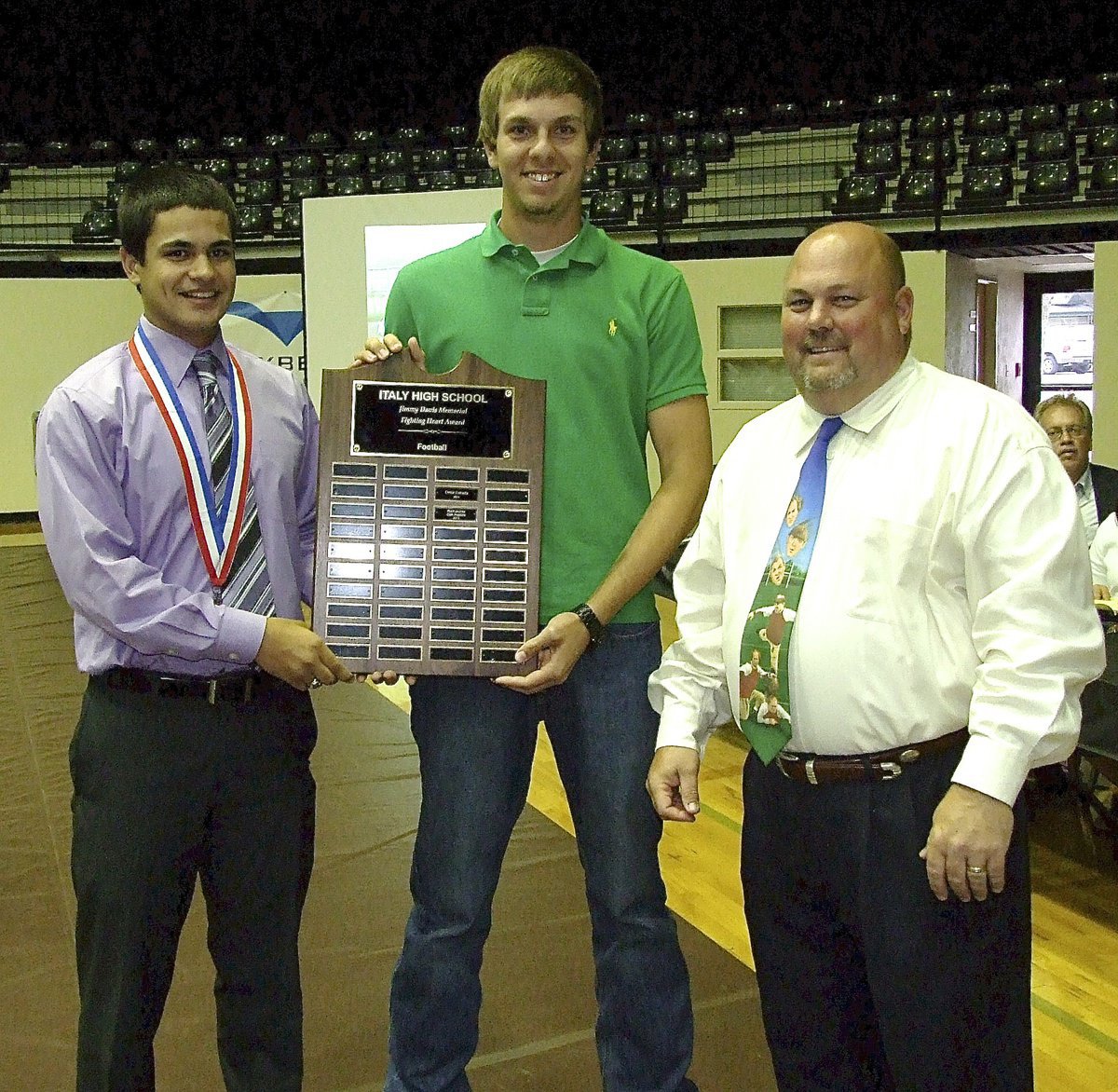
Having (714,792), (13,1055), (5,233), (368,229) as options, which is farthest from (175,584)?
(5,233)

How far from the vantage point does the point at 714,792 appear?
418 centimetres

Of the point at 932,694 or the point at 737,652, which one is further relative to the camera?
the point at 737,652

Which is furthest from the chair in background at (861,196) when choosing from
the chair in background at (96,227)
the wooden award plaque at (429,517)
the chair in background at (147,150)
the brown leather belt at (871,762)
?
the brown leather belt at (871,762)

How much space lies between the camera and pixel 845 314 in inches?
62.4

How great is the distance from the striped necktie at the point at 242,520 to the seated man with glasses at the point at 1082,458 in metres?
3.61

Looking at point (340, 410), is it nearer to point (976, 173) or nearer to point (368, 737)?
point (368, 737)

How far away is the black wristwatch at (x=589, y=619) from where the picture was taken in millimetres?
1817

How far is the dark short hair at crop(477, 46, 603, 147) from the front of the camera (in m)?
1.79

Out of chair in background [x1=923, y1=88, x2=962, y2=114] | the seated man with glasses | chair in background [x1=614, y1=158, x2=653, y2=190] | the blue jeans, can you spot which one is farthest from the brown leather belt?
chair in background [x1=614, y1=158, x2=653, y2=190]

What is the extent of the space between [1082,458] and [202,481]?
3822 millimetres

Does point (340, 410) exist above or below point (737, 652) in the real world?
above

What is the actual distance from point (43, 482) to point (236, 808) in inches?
22.4

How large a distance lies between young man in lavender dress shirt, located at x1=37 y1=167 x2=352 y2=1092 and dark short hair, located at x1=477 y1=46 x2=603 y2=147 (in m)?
0.45

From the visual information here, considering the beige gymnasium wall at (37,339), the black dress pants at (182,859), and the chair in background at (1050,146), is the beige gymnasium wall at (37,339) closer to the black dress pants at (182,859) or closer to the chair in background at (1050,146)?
the chair in background at (1050,146)
